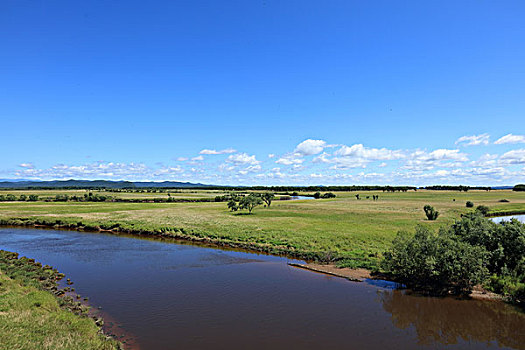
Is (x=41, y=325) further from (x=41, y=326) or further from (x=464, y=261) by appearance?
(x=464, y=261)

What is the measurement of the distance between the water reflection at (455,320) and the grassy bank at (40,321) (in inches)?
601

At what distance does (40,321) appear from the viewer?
14.3 meters

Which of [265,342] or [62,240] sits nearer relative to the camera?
[265,342]

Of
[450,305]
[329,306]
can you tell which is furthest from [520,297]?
[329,306]

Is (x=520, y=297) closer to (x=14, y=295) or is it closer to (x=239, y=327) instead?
(x=239, y=327)

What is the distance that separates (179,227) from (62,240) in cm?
1531

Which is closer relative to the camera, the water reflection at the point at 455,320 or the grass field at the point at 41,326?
the grass field at the point at 41,326

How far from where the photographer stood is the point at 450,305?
63.3 feet

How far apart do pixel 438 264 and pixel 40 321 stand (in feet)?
76.3

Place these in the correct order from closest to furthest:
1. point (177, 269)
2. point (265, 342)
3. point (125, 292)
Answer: point (265, 342) → point (125, 292) → point (177, 269)

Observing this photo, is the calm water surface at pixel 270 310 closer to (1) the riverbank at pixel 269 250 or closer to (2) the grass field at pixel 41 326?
(1) the riverbank at pixel 269 250

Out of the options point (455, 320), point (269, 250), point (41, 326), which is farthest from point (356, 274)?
point (41, 326)

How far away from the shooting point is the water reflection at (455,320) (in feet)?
50.8

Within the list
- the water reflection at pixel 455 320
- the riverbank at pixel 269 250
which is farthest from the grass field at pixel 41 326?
the riverbank at pixel 269 250
